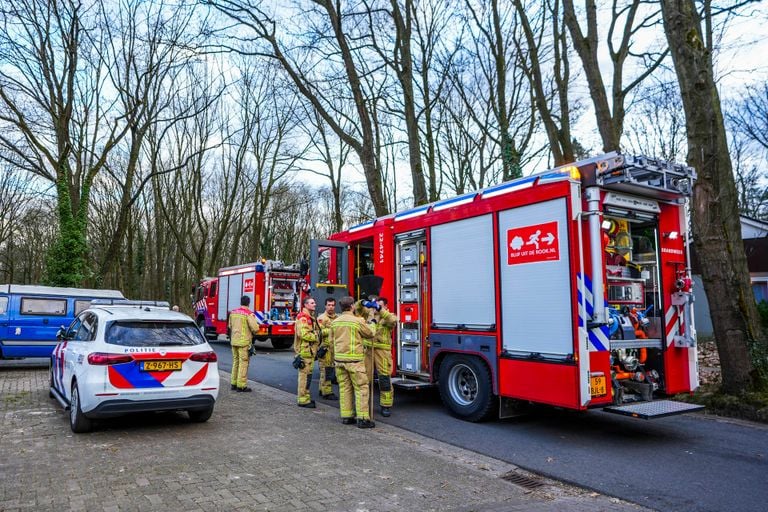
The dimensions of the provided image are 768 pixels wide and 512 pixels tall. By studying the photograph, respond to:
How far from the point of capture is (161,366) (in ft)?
21.7

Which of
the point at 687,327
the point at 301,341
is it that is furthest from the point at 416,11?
the point at 687,327

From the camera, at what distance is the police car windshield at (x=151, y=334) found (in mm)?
6625

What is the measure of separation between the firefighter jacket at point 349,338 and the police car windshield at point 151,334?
1.82m

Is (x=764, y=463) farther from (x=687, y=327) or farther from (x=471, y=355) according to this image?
(x=471, y=355)

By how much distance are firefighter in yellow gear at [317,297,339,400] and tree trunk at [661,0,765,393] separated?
6016 mm

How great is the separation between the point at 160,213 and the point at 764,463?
104ft

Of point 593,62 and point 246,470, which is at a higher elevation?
point 593,62

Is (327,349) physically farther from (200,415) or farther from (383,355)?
(200,415)

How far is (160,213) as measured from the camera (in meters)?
31.9

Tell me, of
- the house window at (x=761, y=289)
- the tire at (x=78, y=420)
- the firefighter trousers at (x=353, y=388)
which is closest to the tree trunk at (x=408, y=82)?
the firefighter trousers at (x=353, y=388)

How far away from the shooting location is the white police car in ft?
20.8

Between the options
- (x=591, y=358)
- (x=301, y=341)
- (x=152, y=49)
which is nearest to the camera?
(x=591, y=358)

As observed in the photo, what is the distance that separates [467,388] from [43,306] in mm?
10705

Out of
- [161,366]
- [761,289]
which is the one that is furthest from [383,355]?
[761,289]
